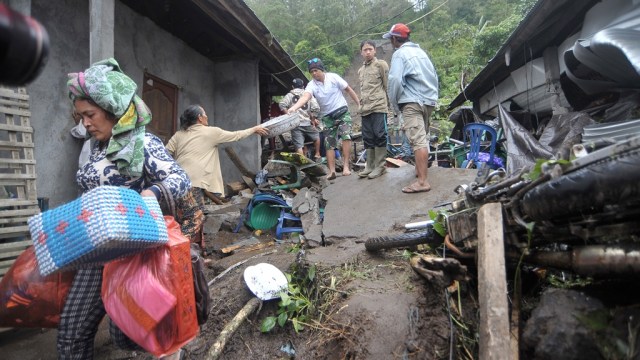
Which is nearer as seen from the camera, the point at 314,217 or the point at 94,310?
the point at 94,310

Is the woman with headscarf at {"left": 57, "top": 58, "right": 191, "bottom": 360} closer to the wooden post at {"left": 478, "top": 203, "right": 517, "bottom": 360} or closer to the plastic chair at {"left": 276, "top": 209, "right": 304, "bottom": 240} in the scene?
the wooden post at {"left": 478, "top": 203, "right": 517, "bottom": 360}

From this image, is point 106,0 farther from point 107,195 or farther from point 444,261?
point 444,261

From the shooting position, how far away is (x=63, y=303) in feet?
5.74

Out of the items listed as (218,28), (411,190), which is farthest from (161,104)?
(411,190)

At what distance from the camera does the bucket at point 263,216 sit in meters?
5.41

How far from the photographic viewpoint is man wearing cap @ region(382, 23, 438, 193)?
13.4 feet

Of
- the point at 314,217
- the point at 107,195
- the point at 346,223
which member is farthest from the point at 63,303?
the point at 314,217

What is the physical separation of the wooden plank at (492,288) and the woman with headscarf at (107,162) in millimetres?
1663

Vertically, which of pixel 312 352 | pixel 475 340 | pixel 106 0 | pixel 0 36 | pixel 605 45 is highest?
pixel 106 0

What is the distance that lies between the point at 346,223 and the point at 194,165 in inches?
85.5

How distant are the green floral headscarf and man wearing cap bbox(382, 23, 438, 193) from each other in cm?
304

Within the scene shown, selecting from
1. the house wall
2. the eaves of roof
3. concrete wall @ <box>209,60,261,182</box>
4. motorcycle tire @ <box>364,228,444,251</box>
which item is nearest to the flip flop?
motorcycle tire @ <box>364,228,444,251</box>

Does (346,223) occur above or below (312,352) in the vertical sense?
above

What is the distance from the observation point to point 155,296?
4.64 feet
